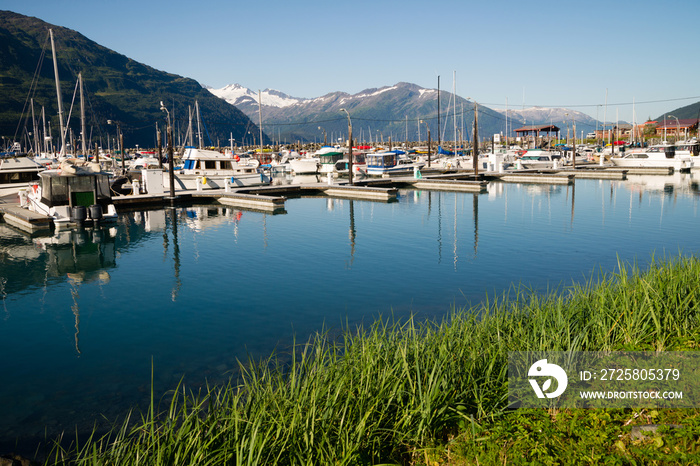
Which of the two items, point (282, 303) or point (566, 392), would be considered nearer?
point (566, 392)

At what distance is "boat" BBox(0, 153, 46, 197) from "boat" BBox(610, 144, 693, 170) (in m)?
55.0

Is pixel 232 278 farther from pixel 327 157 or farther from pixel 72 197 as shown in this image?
pixel 327 157

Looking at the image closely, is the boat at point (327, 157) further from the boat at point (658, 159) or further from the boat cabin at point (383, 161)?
the boat at point (658, 159)

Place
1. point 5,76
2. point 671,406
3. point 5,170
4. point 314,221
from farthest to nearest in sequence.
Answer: point 5,76 < point 5,170 < point 314,221 < point 671,406

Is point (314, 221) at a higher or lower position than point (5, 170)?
lower

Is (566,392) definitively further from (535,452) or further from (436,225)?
(436,225)

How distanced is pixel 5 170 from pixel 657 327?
35.1 meters

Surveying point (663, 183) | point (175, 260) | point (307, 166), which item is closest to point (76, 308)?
point (175, 260)

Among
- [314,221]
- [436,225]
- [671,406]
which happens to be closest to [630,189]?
[436,225]

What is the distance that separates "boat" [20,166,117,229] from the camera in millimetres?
23719

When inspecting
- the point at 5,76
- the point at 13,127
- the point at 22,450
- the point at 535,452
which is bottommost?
the point at 22,450

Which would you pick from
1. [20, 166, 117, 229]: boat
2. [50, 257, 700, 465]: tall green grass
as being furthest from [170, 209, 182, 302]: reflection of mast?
[50, 257, 700, 465]: tall green grass

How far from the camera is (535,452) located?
15.0 ft

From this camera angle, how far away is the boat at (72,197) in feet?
77.8
